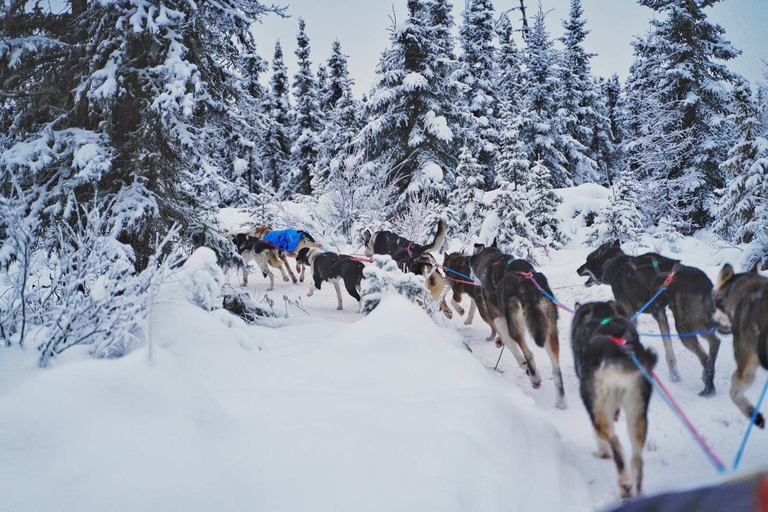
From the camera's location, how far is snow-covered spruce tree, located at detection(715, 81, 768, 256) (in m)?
10.1

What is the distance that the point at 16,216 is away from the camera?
3.15 m

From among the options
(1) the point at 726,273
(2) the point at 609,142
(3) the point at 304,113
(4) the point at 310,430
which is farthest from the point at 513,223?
(2) the point at 609,142

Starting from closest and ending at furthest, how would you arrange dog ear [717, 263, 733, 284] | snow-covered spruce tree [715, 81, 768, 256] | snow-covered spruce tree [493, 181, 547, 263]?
dog ear [717, 263, 733, 284], snow-covered spruce tree [715, 81, 768, 256], snow-covered spruce tree [493, 181, 547, 263]

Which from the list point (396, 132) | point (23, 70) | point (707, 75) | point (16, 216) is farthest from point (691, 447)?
point (707, 75)

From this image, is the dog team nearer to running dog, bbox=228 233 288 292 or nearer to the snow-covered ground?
the snow-covered ground

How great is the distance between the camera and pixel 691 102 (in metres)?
17.5

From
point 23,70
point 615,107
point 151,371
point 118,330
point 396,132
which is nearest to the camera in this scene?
point 151,371

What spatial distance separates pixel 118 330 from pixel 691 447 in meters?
4.47

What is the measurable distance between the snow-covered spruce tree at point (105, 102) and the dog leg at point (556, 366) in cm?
470

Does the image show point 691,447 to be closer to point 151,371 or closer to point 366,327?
point 366,327

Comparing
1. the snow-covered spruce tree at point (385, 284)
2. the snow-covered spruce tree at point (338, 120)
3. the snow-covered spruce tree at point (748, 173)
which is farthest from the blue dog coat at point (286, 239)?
the snow-covered spruce tree at point (338, 120)

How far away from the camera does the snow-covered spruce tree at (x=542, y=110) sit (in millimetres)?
26938

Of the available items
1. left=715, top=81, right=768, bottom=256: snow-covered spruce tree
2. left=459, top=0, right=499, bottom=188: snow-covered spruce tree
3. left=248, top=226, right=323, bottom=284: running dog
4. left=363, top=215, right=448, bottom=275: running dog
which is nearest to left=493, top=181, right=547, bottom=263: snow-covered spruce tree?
left=363, top=215, right=448, bottom=275: running dog

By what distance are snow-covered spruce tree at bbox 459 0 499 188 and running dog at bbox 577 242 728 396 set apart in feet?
66.1
